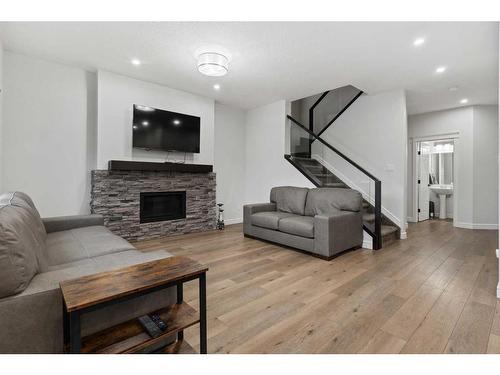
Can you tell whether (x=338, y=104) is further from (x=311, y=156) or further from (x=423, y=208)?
(x=423, y=208)

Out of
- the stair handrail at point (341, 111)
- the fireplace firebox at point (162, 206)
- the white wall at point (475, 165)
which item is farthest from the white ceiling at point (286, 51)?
the fireplace firebox at point (162, 206)

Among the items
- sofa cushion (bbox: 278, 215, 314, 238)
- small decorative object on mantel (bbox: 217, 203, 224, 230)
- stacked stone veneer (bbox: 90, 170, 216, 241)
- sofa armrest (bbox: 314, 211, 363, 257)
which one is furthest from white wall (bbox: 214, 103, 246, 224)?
sofa armrest (bbox: 314, 211, 363, 257)

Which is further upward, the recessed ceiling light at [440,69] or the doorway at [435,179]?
the recessed ceiling light at [440,69]

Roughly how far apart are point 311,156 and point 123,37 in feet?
13.0

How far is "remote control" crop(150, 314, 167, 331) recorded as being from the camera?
4.16 ft

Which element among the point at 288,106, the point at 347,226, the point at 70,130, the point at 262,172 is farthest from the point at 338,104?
the point at 70,130

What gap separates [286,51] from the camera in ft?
10.4

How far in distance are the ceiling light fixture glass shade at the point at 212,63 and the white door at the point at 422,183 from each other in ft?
18.3

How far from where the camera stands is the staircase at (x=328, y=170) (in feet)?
12.7

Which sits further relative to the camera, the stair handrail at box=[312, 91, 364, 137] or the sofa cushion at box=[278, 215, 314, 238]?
the stair handrail at box=[312, 91, 364, 137]

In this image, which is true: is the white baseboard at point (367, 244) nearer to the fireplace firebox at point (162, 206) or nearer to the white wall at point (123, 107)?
the fireplace firebox at point (162, 206)

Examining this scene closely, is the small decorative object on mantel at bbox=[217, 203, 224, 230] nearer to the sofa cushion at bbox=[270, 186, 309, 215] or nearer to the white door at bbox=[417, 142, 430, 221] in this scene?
the sofa cushion at bbox=[270, 186, 309, 215]

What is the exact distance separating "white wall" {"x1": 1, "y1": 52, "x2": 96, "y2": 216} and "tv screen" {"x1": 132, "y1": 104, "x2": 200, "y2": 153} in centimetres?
72

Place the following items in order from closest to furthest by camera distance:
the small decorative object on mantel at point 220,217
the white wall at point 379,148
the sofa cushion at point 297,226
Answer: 1. the sofa cushion at point 297,226
2. the white wall at point 379,148
3. the small decorative object on mantel at point 220,217
